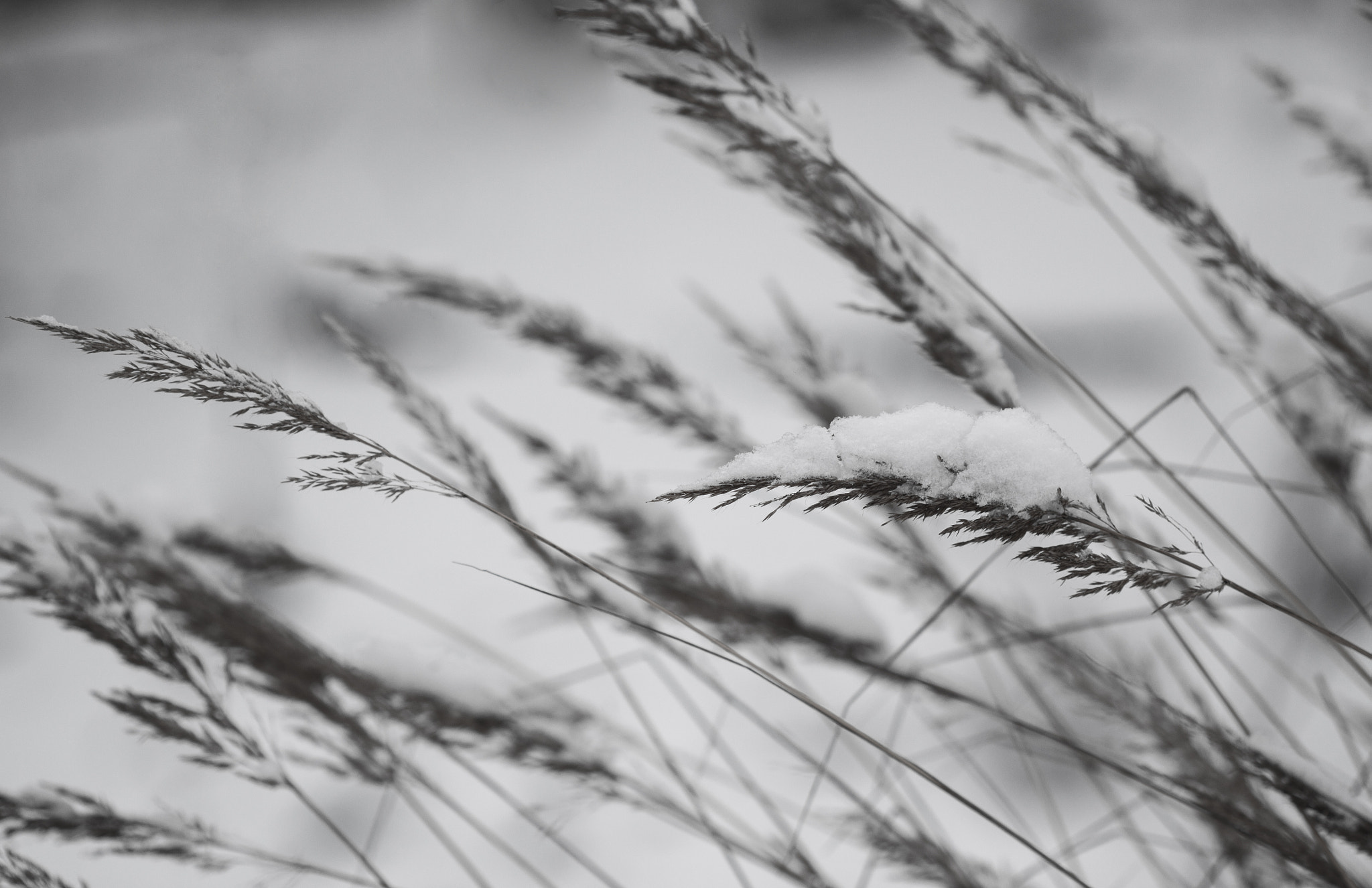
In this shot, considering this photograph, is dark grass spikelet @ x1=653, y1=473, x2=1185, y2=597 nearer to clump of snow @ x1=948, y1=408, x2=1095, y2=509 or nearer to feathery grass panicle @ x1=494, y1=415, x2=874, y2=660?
clump of snow @ x1=948, y1=408, x2=1095, y2=509

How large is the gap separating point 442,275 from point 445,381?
287 cm

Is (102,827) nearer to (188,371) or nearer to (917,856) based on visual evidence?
(188,371)

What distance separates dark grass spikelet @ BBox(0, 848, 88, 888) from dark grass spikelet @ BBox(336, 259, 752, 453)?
734 mm

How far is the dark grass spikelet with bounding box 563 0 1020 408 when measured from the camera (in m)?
0.62

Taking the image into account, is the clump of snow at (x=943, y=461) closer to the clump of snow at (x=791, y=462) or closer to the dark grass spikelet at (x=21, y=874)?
the clump of snow at (x=791, y=462)

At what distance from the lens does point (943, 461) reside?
35cm

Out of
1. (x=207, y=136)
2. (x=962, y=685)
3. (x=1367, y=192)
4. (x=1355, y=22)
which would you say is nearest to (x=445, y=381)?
(x=207, y=136)

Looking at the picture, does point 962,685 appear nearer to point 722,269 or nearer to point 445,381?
point 445,381

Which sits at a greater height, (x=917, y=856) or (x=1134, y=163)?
(x=1134, y=163)

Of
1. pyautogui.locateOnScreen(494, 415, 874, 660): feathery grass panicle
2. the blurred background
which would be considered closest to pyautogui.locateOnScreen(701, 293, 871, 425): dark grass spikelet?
pyautogui.locateOnScreen(494, 415, 874, 660): feathery grass panicle

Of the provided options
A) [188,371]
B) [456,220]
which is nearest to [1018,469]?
[188,371]

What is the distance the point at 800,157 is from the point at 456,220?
5.16m

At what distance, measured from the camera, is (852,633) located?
973 mm

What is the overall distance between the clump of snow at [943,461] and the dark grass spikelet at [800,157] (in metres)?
0.28
